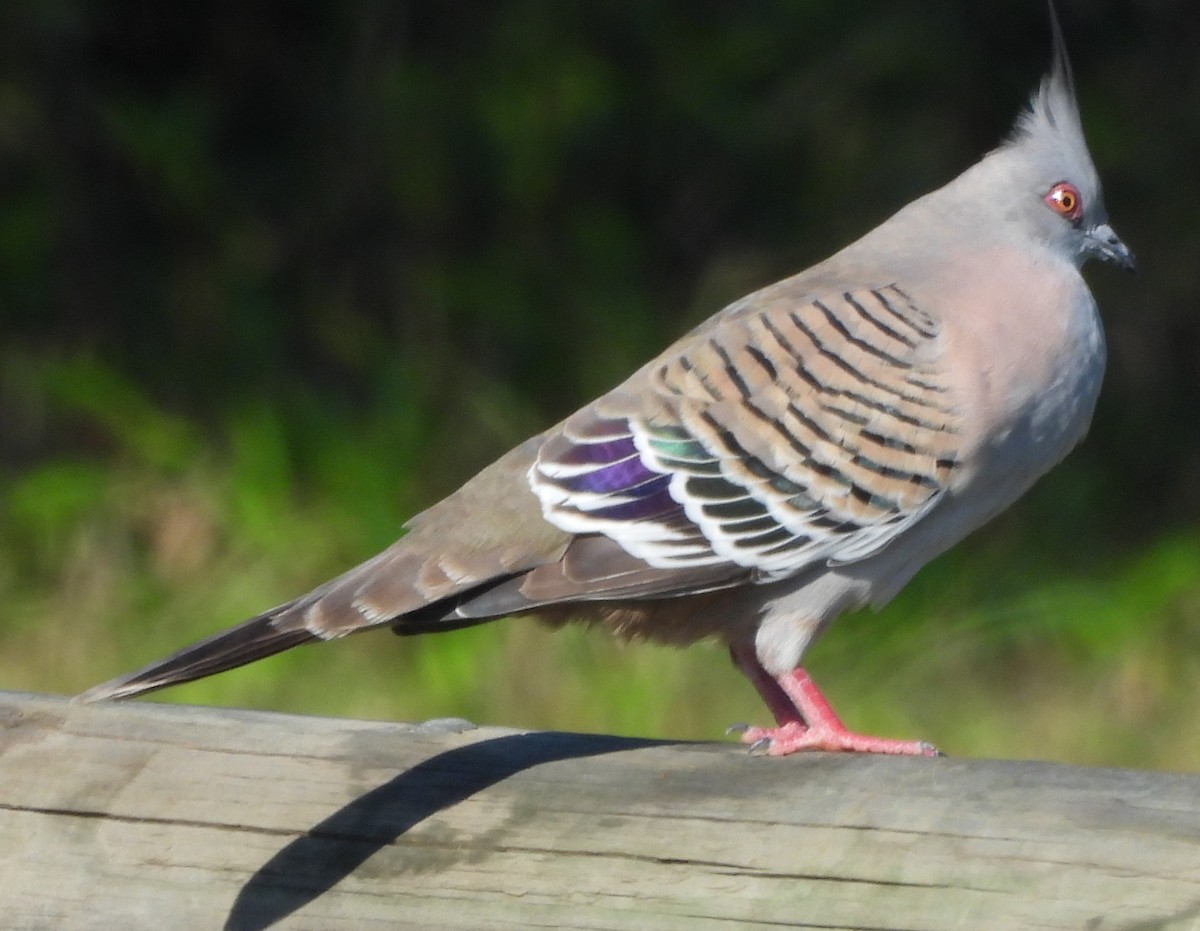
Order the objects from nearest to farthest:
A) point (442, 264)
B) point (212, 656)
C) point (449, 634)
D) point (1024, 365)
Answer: point (212, 656)
point (1024, 365)
point (449, 634)
point (442, 264)

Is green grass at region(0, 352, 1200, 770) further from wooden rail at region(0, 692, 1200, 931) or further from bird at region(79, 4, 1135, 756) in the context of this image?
wooden rail at region(0, 692, 1200, 931)

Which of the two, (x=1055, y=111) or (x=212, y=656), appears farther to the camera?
(x=1055, y=111)

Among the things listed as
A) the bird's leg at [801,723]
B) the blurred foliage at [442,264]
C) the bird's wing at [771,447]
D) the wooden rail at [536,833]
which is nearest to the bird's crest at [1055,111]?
the bird's wing at [771,447]

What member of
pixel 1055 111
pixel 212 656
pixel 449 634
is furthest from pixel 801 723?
pixel 449 634

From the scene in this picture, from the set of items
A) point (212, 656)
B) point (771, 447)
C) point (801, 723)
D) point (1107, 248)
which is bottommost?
point (801, 723)

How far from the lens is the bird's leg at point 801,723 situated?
2.50 meters

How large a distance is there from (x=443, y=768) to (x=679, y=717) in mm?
2510

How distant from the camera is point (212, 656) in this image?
211cm

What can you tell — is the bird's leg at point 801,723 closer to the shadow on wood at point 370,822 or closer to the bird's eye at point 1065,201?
the shadow on wood at point 370,822

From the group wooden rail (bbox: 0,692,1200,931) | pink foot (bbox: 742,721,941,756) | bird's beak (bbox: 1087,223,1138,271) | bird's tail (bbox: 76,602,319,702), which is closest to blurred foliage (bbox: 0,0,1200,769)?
bird's beak (bbox: 1087,223,1138,271)

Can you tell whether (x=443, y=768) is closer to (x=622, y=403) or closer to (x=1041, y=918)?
(x=1041, y=918)

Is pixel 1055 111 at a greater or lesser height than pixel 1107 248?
greater

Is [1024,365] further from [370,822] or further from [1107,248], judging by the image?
[370,822]

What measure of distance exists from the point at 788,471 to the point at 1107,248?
33.1 inches
